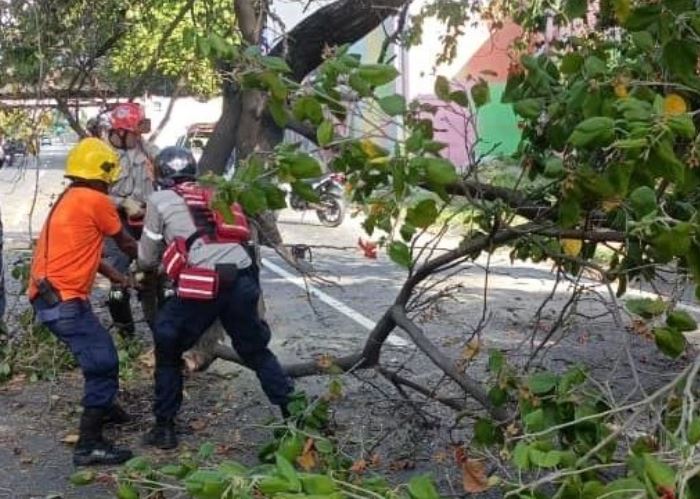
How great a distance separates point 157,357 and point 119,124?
229 centimetres

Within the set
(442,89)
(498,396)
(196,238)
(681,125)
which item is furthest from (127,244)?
(681,125)

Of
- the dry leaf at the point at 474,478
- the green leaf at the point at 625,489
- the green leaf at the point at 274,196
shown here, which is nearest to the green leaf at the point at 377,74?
the green leaf at the point at 274,196

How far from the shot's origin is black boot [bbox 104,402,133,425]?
255 inches

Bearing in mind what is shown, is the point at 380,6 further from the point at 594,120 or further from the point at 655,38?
the point at 594,120

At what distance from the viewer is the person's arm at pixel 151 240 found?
19.7 ft

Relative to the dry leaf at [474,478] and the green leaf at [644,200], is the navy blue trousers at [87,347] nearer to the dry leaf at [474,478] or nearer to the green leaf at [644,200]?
the dry leaf at [474,478]

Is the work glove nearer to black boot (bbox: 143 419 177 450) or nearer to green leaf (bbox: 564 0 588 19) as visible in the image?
black boot (bbox: 143 419 177 450)

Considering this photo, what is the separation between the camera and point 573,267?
465 cm

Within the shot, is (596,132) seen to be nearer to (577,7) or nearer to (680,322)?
(680,322)

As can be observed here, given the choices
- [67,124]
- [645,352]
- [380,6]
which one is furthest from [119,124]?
[645,352]

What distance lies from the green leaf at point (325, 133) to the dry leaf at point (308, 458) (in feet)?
3.88

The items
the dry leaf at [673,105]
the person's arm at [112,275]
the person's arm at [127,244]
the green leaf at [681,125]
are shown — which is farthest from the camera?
the person's arm at [112,275]

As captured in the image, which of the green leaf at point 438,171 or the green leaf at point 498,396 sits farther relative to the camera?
the green leaf at point 498,396

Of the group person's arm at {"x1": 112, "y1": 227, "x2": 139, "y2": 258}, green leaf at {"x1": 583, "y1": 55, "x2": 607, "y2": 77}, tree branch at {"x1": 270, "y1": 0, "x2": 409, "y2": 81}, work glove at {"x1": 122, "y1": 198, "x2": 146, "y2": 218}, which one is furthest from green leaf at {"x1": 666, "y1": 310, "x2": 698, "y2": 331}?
work glove at {"x1": 122, "y1": 198, "x2": 146, "y2": 218}
